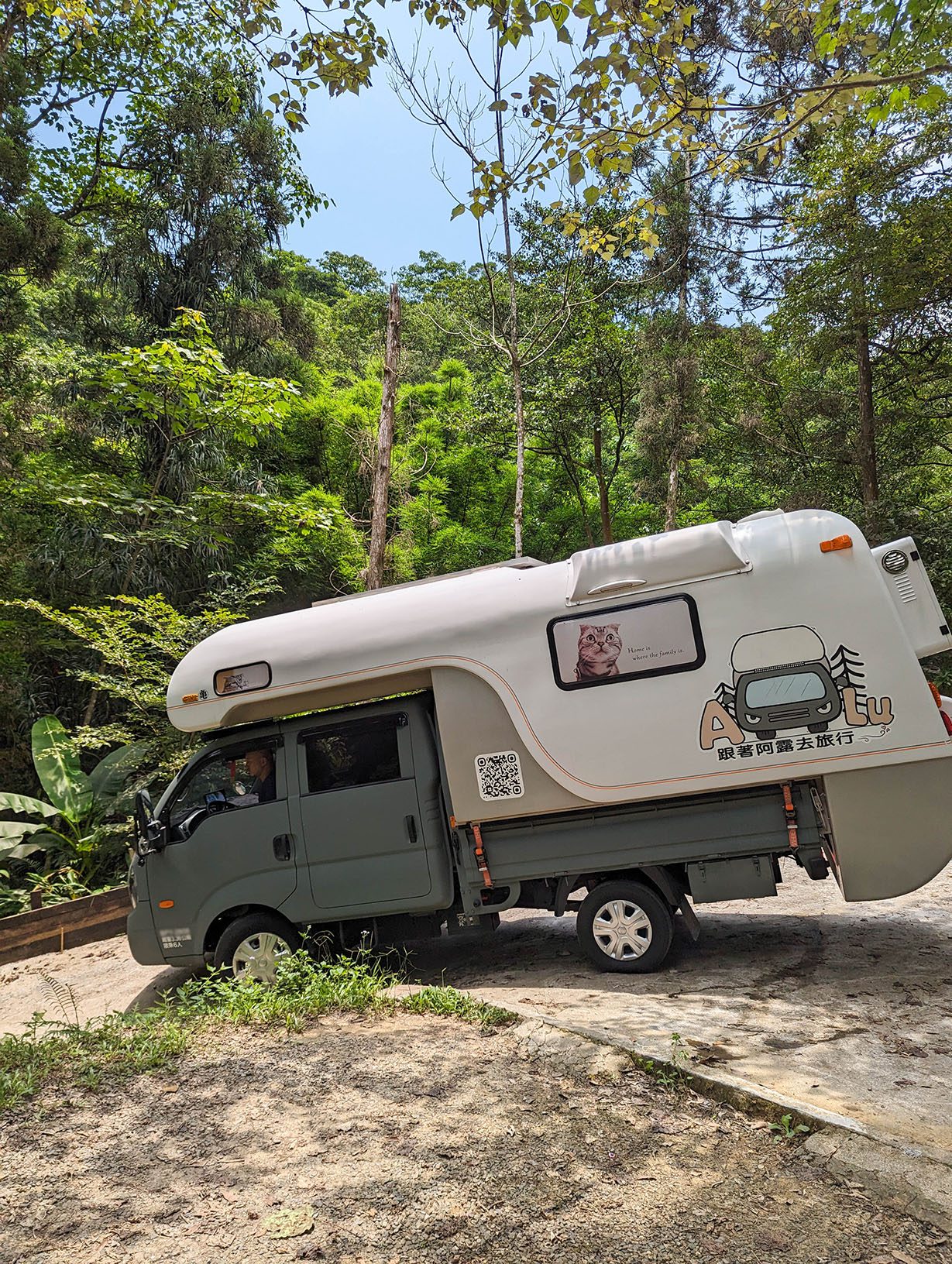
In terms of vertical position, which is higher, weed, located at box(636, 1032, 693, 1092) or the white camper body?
the white camper body

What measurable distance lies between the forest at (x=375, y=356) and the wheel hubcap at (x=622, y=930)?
5.35 m

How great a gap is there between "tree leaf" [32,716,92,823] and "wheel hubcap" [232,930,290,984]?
5930 millimetres

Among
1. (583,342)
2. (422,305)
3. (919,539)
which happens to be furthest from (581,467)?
(919,539)

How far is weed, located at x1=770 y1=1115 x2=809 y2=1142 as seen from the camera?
3100 millimetres

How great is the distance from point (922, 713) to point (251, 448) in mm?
19452

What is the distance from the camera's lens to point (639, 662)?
5742 millimetres

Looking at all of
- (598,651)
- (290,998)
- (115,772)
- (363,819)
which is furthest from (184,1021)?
(115,772)

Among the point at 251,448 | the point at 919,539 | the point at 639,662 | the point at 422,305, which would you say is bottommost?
the point at 639,662

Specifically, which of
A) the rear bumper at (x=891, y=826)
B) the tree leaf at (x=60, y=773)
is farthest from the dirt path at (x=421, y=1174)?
the tree leaf at (x=60, y=773)

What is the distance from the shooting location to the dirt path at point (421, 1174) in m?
2.60

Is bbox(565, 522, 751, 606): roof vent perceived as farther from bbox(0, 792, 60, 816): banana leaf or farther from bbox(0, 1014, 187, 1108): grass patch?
bbox(0, 792, 60, 816): banana leaf

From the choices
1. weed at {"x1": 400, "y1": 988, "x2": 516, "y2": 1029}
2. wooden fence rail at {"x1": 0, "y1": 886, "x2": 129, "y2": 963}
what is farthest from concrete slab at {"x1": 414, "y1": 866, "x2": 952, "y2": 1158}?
wooden fence rail at {"x1": 0, "y1": 886, "x2": 129, "y2": 963}

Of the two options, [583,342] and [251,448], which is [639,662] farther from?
[583,342]

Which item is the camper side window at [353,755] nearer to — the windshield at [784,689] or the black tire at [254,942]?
the black tire at [254,942]
